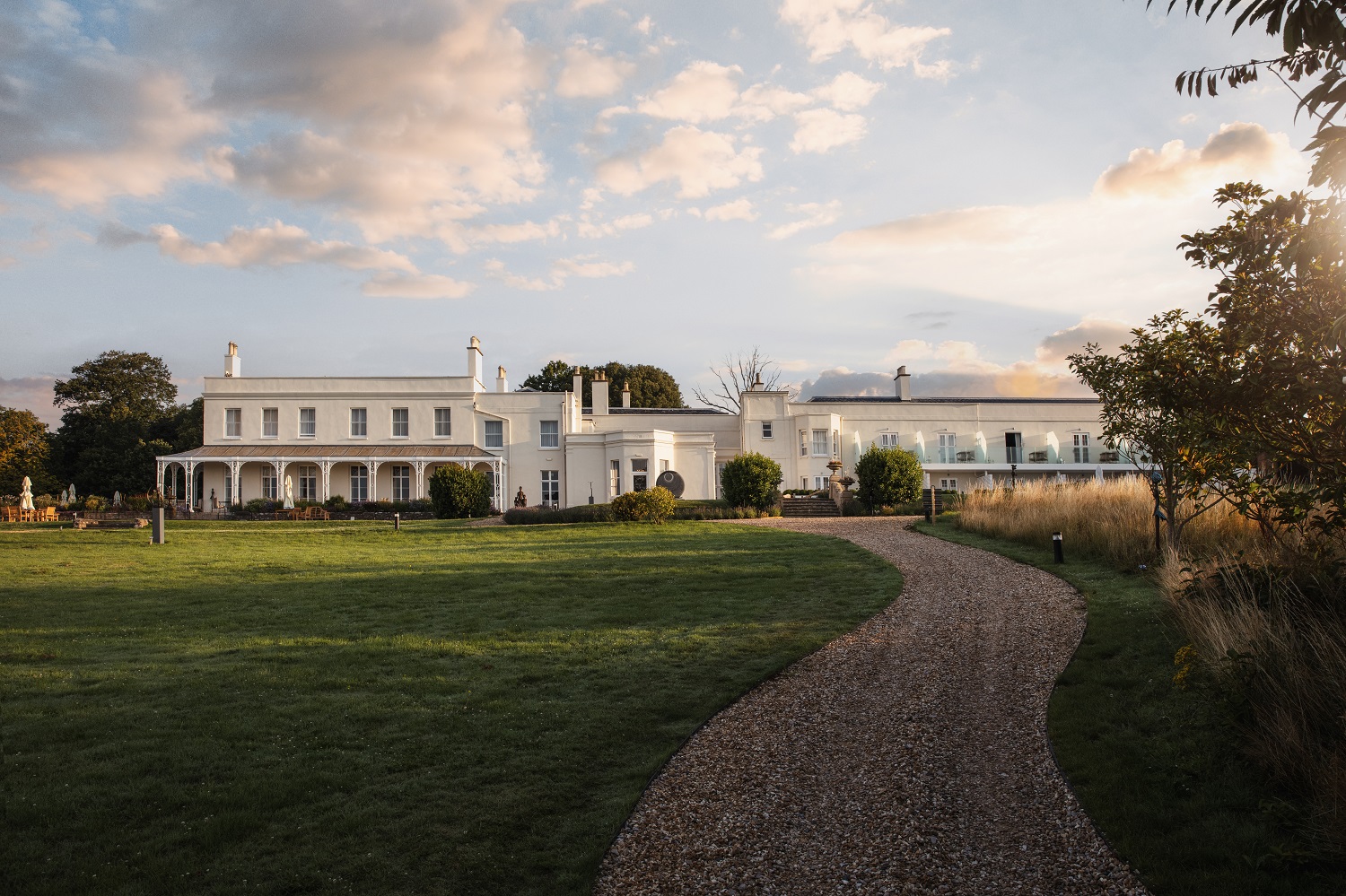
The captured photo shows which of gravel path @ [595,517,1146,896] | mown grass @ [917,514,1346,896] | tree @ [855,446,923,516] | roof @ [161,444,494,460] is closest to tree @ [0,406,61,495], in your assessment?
roof @ [161,444,494,460]

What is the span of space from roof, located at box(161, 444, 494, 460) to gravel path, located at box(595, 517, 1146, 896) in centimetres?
3078

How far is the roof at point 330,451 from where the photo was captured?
120 feet

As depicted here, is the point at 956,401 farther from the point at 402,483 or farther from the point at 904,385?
the point at 402,483

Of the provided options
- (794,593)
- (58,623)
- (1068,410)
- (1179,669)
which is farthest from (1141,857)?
(1068,410)

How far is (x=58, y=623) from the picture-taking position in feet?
33.6

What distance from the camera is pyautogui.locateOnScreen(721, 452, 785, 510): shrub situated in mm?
30078

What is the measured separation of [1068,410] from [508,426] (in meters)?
27.7

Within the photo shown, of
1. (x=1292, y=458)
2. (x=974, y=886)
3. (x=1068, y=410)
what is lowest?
(x=974, y=886)

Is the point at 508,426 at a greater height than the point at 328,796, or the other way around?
the point at 508,426

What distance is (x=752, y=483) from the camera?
3003 cm

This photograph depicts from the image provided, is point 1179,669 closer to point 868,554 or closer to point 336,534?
point 868,554

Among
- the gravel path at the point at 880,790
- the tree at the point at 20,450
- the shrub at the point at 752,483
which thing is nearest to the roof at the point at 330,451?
the tree at the point at 20,450

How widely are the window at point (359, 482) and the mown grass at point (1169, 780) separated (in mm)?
34910

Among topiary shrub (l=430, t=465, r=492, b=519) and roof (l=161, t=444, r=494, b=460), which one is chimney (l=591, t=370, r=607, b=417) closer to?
roof (l=161, t=444, r=494, b=460)
